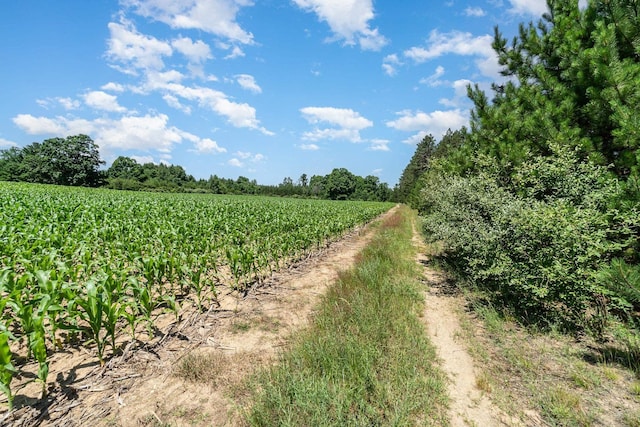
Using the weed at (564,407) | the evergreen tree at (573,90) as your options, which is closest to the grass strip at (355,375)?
the weed at (564,407)

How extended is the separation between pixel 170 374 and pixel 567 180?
26.1ft

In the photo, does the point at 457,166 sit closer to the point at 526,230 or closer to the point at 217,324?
the point at 526,230

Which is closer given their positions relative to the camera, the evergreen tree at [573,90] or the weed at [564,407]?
the weed at [564,407]

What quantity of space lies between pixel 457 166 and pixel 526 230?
526 centimetres

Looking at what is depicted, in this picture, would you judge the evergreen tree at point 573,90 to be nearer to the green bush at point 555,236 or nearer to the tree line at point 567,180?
the tree line at point 567,180

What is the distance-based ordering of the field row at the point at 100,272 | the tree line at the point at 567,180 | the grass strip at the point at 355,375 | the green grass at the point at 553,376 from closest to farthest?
the grass strip at the point at 355,375 → the green grass at the point at 553,376 → the field row at the point at 100,272 → the tree line at the point at 567,180

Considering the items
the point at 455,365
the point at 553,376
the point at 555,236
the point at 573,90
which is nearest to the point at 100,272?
the point at 455,365

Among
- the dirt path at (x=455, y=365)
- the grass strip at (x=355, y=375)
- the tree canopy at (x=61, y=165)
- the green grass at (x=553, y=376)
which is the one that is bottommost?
the dirt path at (x=455, y=365)

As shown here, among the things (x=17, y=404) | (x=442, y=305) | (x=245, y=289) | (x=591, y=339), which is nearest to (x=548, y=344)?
(x=591, y=339)

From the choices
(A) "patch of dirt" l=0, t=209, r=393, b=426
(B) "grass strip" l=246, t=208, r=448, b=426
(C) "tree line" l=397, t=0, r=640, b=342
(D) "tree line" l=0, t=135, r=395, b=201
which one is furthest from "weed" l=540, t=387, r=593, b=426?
(D) "tree line" l=0, t=135, r=395, b=201

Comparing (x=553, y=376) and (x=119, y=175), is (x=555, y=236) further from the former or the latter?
(x=119, y=175)

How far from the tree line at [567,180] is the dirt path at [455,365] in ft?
3.90

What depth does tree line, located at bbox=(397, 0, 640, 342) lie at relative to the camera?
4766 mm

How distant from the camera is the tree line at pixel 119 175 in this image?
222 ft
